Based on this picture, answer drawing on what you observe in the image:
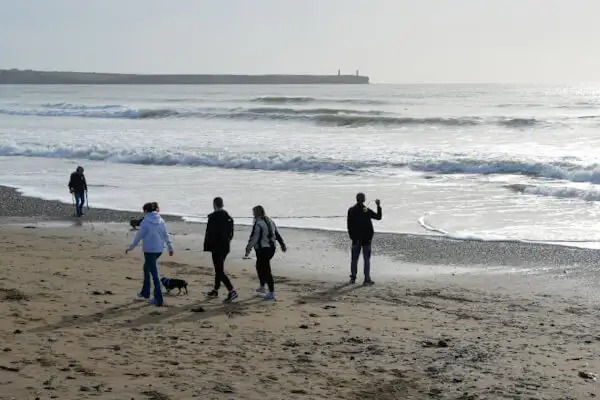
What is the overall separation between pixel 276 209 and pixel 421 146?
71.2ft

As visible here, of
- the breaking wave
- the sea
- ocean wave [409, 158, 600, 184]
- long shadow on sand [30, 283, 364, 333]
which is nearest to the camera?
long shadow on sand [30, 283, 364, 333]

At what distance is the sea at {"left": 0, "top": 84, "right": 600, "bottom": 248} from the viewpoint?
20000 mm

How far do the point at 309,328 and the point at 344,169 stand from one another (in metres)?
22.6

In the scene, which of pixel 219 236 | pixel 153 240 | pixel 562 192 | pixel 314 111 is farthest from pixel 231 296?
pixel 314 111

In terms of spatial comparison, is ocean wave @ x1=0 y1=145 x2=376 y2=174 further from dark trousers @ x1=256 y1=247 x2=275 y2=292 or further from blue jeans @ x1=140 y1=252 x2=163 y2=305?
blue jeans @ x1=140 y1=252 x2=163 y2=305

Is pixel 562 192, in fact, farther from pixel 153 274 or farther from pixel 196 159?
pixel 153 274

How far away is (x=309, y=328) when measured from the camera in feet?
31.7

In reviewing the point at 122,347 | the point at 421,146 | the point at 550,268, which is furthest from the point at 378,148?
the point at 122,347

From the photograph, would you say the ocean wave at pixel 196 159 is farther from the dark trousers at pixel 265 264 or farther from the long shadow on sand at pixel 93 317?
the long shadow on sand at pixel 93 317

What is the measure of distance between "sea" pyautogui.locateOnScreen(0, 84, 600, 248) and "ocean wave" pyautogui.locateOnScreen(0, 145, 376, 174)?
8 centimetres

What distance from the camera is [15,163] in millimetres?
34750

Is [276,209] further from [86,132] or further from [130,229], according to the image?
[86,132]

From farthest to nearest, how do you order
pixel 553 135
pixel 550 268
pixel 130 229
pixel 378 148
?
pixel 553 135, pixel 378 148, pixel 130 229, pixel 550 268

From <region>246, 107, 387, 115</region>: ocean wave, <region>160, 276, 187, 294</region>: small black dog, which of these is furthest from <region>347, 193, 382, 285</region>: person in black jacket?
<region>246, 107, 387, 115</region>: ocean wave
